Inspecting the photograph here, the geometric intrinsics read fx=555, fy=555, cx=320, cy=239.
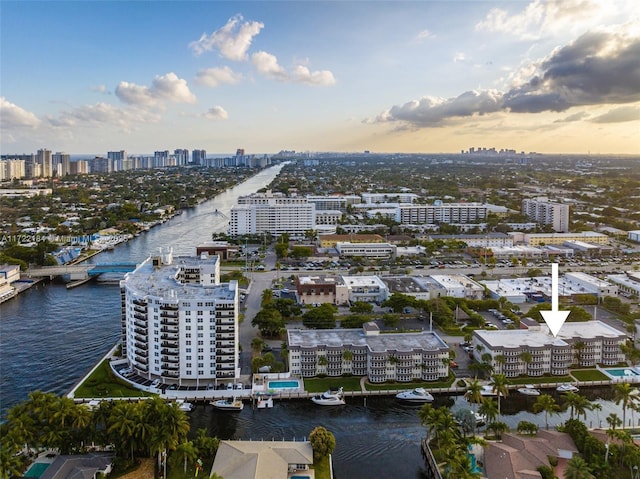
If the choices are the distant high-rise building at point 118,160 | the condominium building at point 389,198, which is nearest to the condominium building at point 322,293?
Answer: the condominium building at point 389,198

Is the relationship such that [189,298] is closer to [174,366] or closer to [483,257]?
[174,366]

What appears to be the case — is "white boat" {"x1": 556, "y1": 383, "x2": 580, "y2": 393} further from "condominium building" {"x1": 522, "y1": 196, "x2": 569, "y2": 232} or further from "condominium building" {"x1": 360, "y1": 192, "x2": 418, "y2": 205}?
"condominium building" {"x1": 360, "y1": 192, "x2": 418, "y2": 205}

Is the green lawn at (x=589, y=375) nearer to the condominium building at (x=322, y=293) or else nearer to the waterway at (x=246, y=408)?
the waterway at (x=246, y=408)

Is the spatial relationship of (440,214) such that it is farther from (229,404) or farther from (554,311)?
(554,311)

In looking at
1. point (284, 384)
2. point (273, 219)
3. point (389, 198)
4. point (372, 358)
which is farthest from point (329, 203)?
point (284, 384)

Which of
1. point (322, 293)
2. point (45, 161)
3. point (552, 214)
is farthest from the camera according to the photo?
point (45, 161)

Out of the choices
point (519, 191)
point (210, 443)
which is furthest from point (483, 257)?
point (519, 191)
